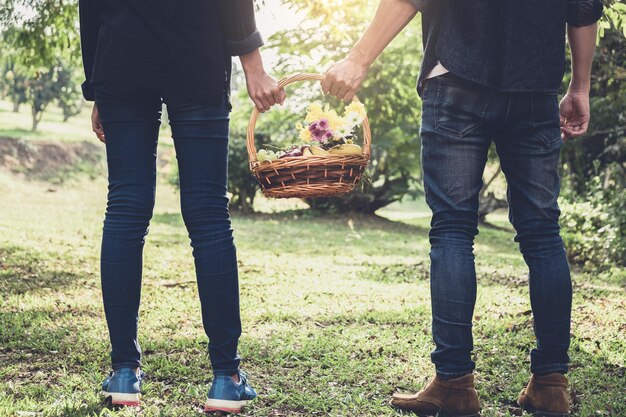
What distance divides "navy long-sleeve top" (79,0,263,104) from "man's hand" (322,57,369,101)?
13.7 inches

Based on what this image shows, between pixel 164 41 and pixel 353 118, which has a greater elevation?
pixel 164 41

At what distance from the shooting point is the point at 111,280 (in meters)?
2.38

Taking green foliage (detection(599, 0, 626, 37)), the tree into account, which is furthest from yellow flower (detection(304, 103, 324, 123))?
the tree

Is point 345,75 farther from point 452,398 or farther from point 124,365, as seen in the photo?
Answer: point 124,365

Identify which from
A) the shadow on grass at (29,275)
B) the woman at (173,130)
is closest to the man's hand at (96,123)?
the woman at (173,130)

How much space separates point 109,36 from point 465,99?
1.16 metres

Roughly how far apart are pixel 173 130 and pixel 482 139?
103cm

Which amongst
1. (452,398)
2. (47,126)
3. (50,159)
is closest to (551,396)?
(452,398)

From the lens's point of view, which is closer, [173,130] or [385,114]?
[173,130]

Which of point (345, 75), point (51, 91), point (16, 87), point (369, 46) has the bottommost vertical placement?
point (345, 75)

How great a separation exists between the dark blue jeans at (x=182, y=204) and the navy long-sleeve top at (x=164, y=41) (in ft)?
0.21

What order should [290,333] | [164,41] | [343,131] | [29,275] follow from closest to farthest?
[164,41] < [343,131] < [290,333] < [29,275]

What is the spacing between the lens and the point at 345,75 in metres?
2.48

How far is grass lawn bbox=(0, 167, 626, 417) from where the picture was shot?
2764 millimetres
